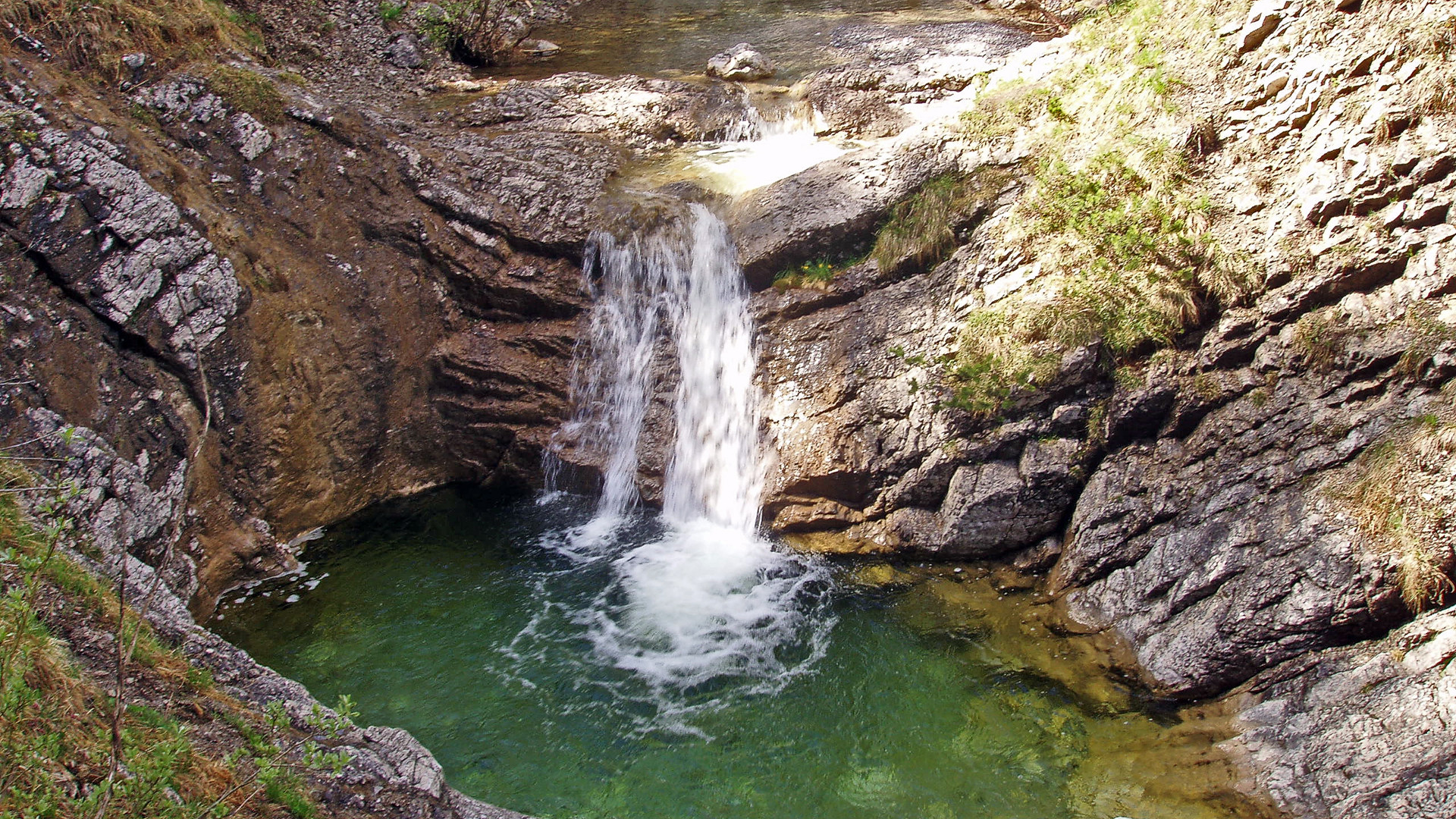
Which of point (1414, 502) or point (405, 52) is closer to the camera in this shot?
point (1414, 502)

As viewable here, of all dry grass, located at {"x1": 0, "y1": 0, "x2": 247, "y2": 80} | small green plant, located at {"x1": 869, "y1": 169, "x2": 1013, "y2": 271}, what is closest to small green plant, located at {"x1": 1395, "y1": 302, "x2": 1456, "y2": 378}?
small green plant, located at {"x1": 869, "y1": 169, "x2": 1013, "y2": 271}

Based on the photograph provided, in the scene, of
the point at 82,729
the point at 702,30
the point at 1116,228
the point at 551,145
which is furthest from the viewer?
the point at 702,30

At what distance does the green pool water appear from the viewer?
5.10m

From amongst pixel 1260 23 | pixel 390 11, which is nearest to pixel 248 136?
pixel 390 11

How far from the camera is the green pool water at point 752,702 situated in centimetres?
510

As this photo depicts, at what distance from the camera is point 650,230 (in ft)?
27.7

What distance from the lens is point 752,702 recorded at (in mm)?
5848

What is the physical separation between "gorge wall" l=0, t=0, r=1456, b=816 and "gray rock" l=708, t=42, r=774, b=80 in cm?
179

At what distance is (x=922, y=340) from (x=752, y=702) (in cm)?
329

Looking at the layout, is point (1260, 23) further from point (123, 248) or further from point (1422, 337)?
point (123, 248)

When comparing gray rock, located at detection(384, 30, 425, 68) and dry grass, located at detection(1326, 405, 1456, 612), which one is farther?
gray rock, located at detection(384, 30, 425, 68)

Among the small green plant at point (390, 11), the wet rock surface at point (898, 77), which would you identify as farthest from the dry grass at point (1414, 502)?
the small green plant at point (390, 11)

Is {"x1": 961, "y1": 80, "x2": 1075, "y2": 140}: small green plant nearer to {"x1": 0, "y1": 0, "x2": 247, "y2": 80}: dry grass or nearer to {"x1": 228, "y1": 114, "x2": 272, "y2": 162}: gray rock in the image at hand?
{"x1": 228, "y1": 114, "x2": 272, "y2": 162}: gray rock

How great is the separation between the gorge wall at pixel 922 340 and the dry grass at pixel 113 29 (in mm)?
344
